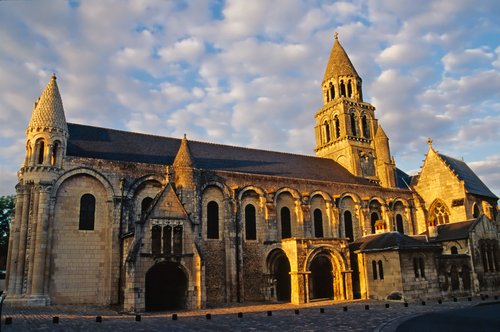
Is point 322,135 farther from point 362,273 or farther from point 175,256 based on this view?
point 175,256

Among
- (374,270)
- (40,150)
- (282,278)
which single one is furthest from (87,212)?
(374,270)

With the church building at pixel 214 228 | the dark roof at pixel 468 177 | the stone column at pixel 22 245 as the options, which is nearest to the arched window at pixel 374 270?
the church building at pixel 214 228

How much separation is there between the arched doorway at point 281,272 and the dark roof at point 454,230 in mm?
13563

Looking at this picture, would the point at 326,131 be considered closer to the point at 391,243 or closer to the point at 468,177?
the point at 468,177

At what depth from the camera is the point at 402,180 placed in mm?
44625

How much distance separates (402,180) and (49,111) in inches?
1391

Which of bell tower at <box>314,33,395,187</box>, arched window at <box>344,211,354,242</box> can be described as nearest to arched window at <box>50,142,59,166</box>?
arched window at <box>344,211,354,242</box>

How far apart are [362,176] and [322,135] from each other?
7.03 meters

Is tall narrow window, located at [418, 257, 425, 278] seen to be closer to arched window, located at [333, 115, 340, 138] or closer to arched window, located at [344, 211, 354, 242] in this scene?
arched window, located at [344, 211, 354, 242]

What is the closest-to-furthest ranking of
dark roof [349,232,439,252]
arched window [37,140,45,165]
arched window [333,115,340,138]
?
1. arched window [37,140,45,165]
2. dark roof [349,232,439,252]
3. arched window [333,115,340,138]

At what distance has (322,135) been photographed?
147 feet

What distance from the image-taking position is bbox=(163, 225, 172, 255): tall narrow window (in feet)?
→ 76.9

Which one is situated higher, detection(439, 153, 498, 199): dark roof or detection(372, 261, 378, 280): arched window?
detection(439, 153, 498, 199): dark roof

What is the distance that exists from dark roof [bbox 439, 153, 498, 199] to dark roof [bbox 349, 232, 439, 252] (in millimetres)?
12743
